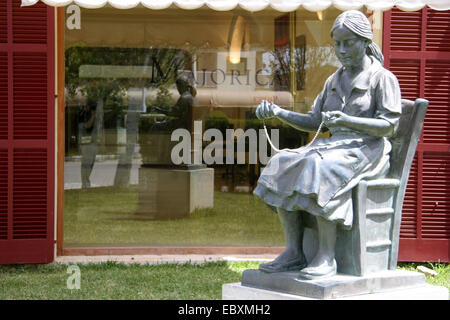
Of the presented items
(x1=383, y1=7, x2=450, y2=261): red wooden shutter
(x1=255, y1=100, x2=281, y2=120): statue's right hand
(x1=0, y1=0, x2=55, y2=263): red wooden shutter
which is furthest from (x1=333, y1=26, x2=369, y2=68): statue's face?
(x1=0, y1=0, x2=55, y2=263): red wooden shutter

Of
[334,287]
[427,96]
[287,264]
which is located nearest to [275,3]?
[427,96]

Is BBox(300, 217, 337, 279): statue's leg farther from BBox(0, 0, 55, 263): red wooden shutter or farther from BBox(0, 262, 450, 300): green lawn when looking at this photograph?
BBox(0, 0, 55, 263): red wooden shutter

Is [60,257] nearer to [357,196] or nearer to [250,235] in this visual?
[250,235]

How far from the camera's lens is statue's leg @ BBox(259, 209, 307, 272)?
456 centimetres

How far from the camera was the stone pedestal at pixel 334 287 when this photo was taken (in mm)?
4266

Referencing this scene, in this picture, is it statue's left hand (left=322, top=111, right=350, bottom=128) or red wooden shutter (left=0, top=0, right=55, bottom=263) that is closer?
statue's left hand (left=322, top=111, right=350, bottom=128)

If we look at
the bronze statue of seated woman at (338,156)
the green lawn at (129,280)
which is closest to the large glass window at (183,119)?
the green lawn at (129,280)

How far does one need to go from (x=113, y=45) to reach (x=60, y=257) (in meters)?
2.17

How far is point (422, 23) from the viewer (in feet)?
24.1

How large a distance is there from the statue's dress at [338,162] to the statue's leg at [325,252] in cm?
9

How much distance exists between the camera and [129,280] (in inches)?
260

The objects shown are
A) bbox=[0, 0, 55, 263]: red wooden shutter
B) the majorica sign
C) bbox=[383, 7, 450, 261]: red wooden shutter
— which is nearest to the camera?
bbox=[0, 0, 55, 263]: red wooden shutter

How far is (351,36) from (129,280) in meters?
3.09

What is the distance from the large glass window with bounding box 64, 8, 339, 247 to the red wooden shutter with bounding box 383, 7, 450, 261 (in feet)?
3.00
